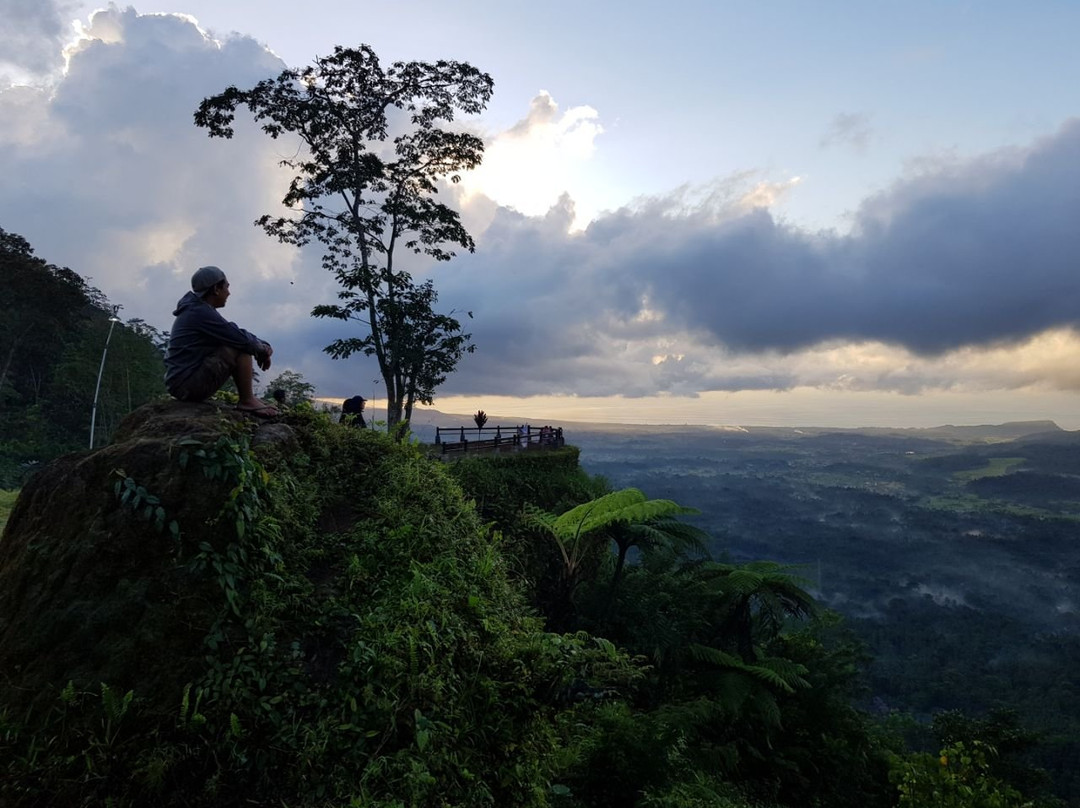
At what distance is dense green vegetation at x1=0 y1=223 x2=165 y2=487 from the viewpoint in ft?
121

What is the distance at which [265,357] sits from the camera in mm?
5457

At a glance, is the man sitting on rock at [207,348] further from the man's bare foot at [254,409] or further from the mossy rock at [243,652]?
the mossy rock at [243,652]

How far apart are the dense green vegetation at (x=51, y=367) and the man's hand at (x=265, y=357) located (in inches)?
1443

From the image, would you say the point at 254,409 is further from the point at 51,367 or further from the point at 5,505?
the point at 51,367

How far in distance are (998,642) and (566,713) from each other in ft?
429

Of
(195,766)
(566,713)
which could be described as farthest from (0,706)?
(566,713)

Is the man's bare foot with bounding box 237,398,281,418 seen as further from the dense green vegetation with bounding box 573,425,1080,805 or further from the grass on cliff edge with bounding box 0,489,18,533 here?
the dense green vegetation with bounding box 573,425,1080,805

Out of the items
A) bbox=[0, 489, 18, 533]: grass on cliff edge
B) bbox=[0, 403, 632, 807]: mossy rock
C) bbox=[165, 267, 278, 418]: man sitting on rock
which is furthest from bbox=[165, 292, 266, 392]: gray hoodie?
bbox=[0, 489, 18, 533]: grass on cliff edge

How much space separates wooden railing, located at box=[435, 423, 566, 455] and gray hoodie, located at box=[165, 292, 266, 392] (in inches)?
499

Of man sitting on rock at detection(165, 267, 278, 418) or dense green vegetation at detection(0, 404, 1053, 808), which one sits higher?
man sitting on rock at detection(165, 267, 278, 418)

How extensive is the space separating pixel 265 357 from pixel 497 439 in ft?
47.3

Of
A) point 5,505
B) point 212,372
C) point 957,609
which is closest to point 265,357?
point 212,372

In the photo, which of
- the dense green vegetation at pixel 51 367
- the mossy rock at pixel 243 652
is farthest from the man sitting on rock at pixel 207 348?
the dense green vegetation at pixel 51 367

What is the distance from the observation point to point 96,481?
13.8ft
